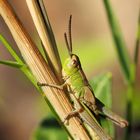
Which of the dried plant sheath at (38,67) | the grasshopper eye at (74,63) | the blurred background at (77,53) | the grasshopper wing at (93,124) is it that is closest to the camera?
the dried plant sheath at (38,67)

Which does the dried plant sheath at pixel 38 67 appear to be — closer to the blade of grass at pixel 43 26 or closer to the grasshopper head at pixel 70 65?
the blade of grass at pixel 43 26

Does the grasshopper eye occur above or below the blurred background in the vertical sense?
above

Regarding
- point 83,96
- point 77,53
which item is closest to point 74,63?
point 83,96

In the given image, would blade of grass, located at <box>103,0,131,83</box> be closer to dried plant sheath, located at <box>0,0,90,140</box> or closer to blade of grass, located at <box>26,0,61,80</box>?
dried plant sheath, located at <box>0,0,90,140</box>

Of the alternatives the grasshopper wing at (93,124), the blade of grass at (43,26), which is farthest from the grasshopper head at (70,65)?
the blade of grass at (43,26)

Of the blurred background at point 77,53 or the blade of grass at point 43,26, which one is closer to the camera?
the blade of grass at point 43,26

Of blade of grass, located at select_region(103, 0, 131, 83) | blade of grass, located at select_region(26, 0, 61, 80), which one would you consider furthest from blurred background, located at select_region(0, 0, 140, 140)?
blade of grass, located at select_region(26, 0, 61, 80)

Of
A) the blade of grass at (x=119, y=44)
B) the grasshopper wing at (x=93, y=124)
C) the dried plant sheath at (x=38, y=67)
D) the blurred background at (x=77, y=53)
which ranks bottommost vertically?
the blurred background at (x=77, y=53)
